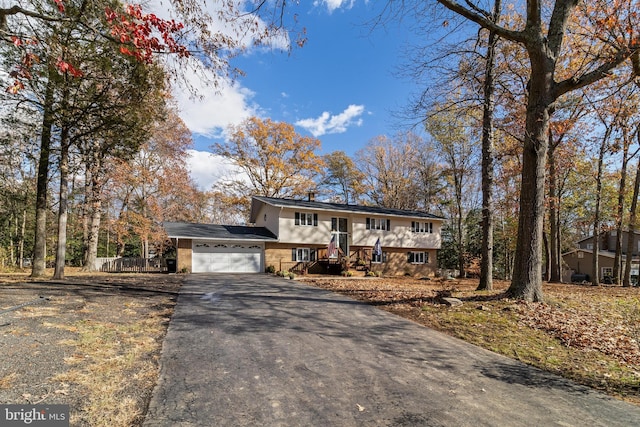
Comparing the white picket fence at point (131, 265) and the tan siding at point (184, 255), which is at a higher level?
the tan siding at point (184, 255)

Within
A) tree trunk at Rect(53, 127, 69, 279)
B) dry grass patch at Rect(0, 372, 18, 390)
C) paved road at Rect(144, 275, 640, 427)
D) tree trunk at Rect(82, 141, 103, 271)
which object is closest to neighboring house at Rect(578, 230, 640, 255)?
paved road at Rect(144, 275, 640, 427)

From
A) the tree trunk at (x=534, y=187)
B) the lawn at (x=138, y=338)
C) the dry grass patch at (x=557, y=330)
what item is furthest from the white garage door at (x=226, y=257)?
the tree trunk at (x=534, y=187)

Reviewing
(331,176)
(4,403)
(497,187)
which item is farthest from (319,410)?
(331,176)

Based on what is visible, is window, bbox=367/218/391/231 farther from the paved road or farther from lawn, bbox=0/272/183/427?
lawn, bbox=0/272/183/427

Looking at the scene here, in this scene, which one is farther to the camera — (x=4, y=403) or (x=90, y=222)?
(x=90, y=222)

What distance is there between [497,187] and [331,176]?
17.5 metres

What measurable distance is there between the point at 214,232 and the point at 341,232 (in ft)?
30.7

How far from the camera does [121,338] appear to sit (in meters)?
5.41

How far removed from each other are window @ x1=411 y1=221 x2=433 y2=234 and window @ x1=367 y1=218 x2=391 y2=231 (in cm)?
260

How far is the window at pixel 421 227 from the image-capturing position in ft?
90.0

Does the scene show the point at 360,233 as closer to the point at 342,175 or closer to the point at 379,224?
the point at 379,224

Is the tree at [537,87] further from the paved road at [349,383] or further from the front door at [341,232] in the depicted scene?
the front door at [341,232]

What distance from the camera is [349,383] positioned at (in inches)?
164

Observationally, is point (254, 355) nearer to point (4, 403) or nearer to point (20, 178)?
point (4, 403)
